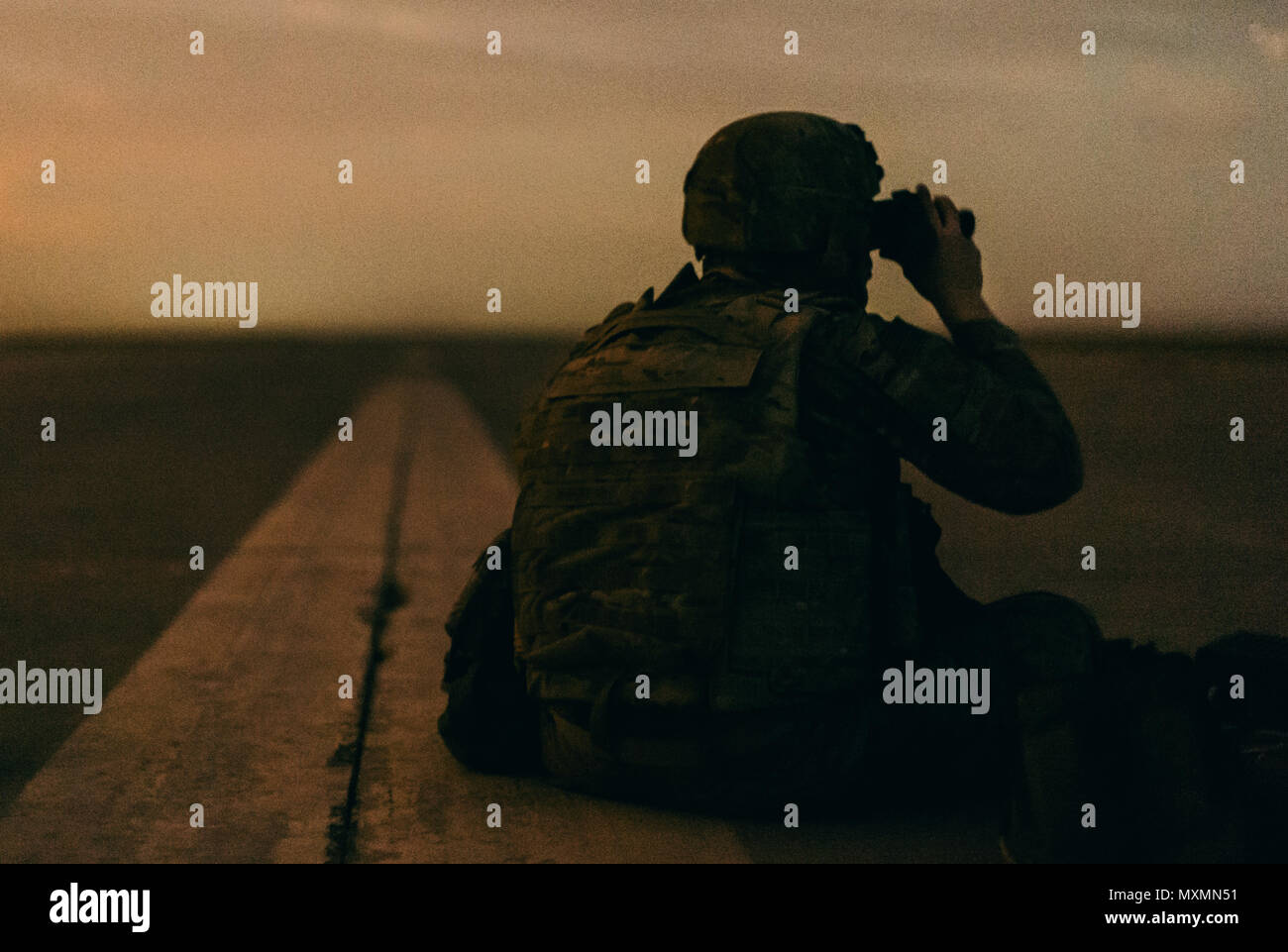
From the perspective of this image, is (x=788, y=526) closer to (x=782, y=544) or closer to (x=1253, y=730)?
(x=782, y=544)

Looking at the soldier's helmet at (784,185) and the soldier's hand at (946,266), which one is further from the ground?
the soldier's helmet at (784,185)

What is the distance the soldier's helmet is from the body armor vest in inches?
7.9

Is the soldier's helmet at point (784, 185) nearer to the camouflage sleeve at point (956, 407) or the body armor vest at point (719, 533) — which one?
the body armor vest at point (719, 533)

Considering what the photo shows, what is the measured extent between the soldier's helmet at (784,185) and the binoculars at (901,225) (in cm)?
11

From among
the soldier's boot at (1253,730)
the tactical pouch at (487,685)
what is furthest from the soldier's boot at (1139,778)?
the tactical pouch at (487,685)

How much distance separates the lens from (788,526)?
4.02 m

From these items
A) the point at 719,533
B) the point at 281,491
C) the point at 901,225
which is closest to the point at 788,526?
the point at 719,533

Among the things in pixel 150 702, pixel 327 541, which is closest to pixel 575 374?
pixel 150 702

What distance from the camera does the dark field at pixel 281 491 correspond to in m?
7.04

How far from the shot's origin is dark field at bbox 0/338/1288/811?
7.04 metres

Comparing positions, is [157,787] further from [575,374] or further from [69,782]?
[575,374]

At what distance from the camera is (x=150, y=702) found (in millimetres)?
5746

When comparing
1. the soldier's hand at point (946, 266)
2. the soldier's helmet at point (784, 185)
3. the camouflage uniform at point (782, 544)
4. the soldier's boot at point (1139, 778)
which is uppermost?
the soldier's helmet at point (784, 185)

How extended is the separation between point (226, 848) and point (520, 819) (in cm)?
74
